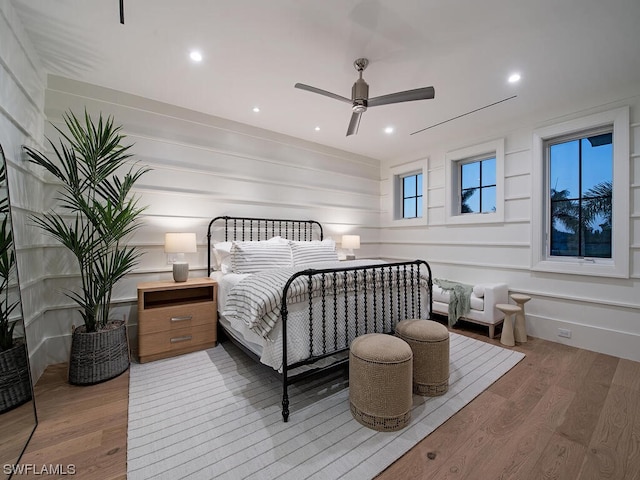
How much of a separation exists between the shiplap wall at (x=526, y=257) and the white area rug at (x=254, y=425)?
3.72 ft

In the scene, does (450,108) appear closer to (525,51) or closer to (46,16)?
(525,51)

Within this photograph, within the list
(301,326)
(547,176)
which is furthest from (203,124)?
(547,176)

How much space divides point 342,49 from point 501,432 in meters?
2.95

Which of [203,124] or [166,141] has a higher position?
[203,124]

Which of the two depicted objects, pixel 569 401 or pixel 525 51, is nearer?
pixel 569 401

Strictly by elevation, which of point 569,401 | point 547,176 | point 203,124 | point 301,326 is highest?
point 203,124

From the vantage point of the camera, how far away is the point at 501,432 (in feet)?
5.56

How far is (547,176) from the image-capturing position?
3361mm

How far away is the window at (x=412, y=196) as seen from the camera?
4.95 meters

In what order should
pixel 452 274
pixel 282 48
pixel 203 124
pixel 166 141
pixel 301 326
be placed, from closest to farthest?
pixel 301 326 → pixel 282 48 → pixel 166 141 → pixel 203 124 → pixel 452 274

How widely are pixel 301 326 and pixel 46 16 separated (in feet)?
9.28

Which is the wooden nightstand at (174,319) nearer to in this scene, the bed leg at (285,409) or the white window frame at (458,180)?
the bed leg at (285,409)

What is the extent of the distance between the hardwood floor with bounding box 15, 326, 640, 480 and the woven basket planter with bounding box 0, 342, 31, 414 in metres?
0.26

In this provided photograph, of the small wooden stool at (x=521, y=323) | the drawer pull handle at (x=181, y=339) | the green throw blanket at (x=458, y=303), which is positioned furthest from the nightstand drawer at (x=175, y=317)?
the small wooden stool at (x=521, y=323)
